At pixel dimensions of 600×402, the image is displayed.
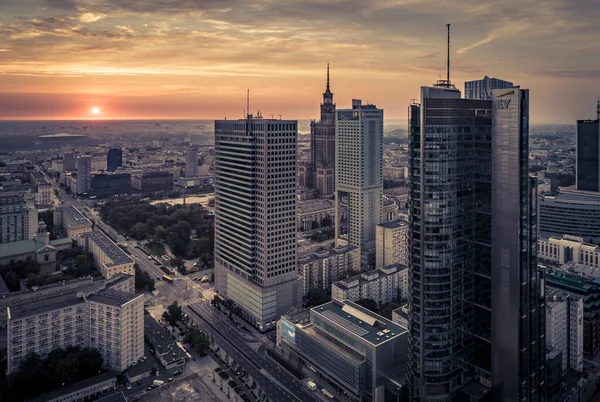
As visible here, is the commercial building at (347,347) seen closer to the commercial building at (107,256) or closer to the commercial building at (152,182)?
the commercial building at (107,256)

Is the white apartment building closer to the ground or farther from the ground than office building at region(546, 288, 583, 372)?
farther from the ground

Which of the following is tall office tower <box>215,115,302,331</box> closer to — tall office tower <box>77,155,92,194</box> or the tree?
the tree

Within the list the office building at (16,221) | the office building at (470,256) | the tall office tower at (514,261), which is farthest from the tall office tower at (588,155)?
the office building at (16,221)

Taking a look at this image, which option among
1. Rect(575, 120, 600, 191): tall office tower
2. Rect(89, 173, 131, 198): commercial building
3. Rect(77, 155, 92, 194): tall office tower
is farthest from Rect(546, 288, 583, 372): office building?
Rect(77, 155, 92, 194): tall office tower

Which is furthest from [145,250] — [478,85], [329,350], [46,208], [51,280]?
[478,85]

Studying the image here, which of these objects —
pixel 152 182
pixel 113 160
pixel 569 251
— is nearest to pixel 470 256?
pixel 569 251

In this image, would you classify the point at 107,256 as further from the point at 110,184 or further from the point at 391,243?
the point at 110,184
